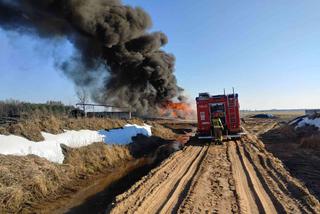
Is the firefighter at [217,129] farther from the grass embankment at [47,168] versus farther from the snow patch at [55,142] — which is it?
the snow patch at [55,142]

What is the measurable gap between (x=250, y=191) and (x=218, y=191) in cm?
81

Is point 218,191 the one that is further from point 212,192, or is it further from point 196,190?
point 196,190

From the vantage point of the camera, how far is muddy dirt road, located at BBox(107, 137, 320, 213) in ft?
23.9

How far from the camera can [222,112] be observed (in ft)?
72.3

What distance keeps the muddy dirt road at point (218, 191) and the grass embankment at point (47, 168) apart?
3.11m

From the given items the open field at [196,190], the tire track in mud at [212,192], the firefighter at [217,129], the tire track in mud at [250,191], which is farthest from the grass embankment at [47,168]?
the tire track in mud at [250,191]

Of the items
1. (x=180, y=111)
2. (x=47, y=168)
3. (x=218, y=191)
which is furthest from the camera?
(x=180, y=111)

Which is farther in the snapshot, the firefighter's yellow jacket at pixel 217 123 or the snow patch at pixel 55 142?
the firefighter's yellow jacket at pixel 217 123

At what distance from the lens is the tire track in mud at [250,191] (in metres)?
7.13

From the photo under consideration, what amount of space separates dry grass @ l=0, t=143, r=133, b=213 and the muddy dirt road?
3.10 metres

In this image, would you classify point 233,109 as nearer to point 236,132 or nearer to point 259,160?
point 236,132

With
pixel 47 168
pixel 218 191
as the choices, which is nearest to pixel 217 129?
pixel 47 168

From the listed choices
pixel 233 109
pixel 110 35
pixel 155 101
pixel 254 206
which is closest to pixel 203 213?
pixel 254 206

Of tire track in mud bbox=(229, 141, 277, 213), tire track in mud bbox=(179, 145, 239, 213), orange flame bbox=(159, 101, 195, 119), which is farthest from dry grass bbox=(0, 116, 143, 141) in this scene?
orange flame bbox=(159, 101, 195, 119)
